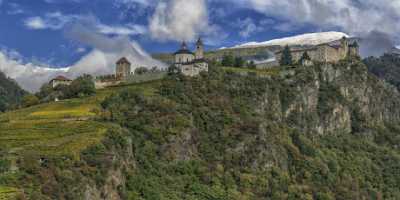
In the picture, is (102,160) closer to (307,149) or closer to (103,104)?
(103,104)

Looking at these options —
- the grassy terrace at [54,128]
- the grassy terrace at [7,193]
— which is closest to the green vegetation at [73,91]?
the grassy terrace at [54,128]

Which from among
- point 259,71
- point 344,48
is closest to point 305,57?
point 259,71

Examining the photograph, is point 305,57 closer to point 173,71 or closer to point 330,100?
point 330,100

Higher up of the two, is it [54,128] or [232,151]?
[54,128]

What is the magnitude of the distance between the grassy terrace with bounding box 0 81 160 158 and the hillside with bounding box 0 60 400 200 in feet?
0.71

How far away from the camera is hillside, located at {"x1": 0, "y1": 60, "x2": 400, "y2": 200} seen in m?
89.5

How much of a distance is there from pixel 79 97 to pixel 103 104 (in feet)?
42.6

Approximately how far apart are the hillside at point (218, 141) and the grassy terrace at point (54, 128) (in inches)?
8.5

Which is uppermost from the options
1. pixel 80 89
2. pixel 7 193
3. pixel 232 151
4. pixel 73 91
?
pixel 80 89

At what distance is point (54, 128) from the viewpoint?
101438 mm

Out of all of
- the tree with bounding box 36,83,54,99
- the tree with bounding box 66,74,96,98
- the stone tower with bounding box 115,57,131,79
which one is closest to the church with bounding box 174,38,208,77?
the stone tower with bounding box 115,57,131,79

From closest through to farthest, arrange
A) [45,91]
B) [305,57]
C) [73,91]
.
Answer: [73,91] < [45,91] < [305,57]

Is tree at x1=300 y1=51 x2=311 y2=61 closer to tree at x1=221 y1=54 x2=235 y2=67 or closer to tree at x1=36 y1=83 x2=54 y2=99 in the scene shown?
tree at x1=221 y1=54 x2=235 y2=67

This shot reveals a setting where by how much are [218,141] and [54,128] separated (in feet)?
90.2
